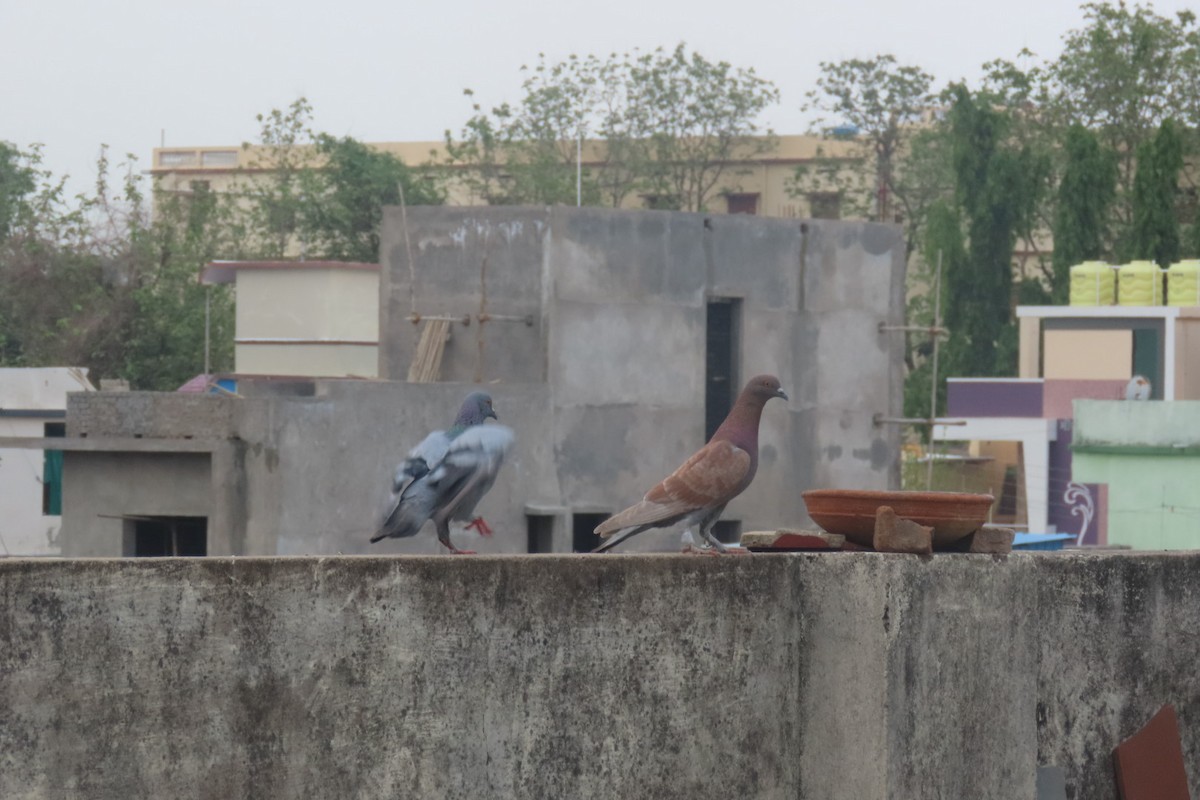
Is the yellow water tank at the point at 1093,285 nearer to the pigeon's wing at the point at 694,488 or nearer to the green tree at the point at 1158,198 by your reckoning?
the green tree at the point at 1158,198

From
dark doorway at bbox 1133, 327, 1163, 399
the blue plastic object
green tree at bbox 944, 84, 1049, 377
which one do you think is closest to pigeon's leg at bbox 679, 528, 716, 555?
the blue plastic object

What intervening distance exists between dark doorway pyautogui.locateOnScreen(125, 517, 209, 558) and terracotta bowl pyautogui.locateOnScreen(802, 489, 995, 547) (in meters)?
14.2

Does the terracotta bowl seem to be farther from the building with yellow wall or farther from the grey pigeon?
the building with yellow wall

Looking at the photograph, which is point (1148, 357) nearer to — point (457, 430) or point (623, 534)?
point (457, 430)

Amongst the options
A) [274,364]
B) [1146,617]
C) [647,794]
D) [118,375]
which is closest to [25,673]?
[647,794]

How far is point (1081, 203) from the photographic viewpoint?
112ft

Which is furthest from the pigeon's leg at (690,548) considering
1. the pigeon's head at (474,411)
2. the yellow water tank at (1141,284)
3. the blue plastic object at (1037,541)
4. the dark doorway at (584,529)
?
the yellow water tank at (1141,284)

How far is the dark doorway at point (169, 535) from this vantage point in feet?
60.1

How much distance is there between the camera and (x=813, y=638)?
15.3 ft

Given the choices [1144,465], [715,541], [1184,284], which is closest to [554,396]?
[1144,465]

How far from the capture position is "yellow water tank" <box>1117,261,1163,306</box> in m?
28.6

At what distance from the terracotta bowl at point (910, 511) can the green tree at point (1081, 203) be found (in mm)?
30372

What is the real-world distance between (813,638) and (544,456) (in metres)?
14.3

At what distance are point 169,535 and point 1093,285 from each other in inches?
661
